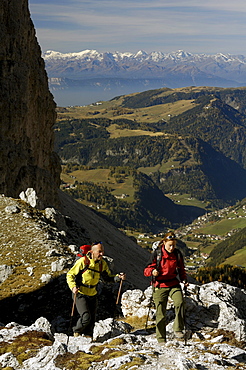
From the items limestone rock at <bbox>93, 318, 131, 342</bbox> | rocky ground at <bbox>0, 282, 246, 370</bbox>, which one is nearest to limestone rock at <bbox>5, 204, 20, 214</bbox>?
rocky ground at <bbox>0, 282, 246, 370</bbox>

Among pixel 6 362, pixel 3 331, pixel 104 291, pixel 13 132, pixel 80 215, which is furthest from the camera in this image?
pixel 80 215

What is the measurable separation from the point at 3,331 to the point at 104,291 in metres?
8.44

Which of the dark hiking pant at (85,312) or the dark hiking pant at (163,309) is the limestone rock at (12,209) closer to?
the dark hiking pant at (85,312)

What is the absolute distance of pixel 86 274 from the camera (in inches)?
645

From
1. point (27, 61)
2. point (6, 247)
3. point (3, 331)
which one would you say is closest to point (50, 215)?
point (6, 247)

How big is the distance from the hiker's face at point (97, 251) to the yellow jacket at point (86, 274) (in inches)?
9.7

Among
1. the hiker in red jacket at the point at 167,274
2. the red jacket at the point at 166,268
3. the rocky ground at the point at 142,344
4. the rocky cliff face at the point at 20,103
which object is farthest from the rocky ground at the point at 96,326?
the rocky cliff face at the point at 20,103

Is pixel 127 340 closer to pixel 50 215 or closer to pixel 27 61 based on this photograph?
pixel 50 215

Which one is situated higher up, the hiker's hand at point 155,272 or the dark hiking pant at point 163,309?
the hiker's hand at point 155,272

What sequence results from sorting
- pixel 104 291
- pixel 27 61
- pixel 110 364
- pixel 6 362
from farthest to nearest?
pixel 27 61, pixel 104 291, pixel 6 362, pixel 110 364

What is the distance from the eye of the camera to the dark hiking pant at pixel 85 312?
16.5 meters

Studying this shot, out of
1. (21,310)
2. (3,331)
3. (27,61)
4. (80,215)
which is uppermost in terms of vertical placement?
(27,61)

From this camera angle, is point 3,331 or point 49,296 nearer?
point 3,331

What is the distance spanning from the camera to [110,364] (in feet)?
41.6
